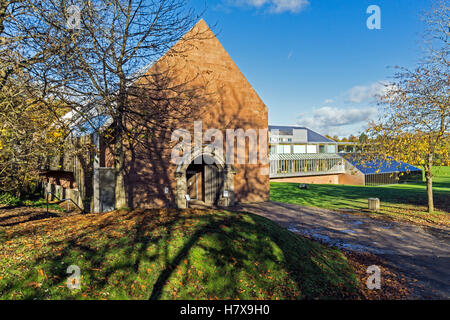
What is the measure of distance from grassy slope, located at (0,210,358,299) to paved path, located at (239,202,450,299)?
1905 mm

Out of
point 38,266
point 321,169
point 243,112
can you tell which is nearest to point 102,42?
point 38,266

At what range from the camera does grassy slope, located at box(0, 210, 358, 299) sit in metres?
5.18

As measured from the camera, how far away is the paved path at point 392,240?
753 cm

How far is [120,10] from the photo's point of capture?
848cm

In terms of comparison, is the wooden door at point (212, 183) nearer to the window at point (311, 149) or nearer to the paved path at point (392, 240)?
the paved path at point (392, 240)

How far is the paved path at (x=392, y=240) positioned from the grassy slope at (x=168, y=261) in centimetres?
190

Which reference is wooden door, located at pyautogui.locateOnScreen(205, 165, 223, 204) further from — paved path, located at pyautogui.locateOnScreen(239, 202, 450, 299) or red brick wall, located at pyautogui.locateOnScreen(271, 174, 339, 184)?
red brick wall, located at pyautogui.locateOnScreen(271, 174, 339, 184)

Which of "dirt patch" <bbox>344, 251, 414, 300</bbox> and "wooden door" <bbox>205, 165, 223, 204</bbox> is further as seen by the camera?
"wooden door" <bbox>205, 165, 223, 204</bbox>

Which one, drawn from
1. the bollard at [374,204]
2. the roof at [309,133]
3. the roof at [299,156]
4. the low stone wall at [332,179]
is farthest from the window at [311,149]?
the bollard at [374,204]

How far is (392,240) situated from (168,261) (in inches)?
378
